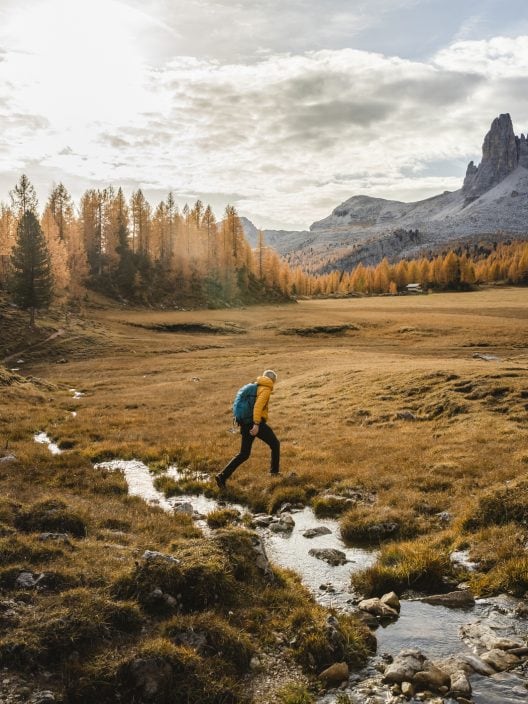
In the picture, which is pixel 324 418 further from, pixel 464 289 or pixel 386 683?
pixel 464 289

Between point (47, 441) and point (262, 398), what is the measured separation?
1209 cm

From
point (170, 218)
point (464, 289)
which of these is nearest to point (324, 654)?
point (170, 218)

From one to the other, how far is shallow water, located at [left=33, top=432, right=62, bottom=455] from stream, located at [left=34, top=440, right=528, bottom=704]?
6.97 metres

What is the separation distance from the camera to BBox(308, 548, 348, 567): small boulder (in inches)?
432

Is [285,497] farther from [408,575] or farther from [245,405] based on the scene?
[408,575]

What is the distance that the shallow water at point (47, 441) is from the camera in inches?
825

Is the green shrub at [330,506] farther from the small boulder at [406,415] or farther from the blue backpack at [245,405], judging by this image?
the small boulder at [406,415]

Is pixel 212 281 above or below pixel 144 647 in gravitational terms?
above

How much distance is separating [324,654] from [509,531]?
576cm

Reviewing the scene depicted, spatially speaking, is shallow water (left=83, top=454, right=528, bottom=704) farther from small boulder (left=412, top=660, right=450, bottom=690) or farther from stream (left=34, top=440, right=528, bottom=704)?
small boulder (left=412, top=660, right=450, bottom=690)

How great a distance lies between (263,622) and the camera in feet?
26.8

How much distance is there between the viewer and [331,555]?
11.2 metres

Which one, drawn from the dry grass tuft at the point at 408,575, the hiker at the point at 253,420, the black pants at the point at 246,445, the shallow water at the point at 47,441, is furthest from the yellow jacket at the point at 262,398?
the shallow water at the point at 47,441

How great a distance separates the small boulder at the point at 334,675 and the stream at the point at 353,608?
137 millimetres
